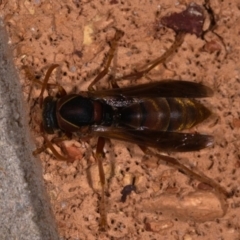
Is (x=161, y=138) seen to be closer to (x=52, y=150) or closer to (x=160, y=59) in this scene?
(x=160, y=59)

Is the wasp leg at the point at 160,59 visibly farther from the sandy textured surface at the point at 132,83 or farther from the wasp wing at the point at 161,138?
the wasp wing at the point at 161,138

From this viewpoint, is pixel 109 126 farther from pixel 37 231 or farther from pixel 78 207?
pixel 37 231

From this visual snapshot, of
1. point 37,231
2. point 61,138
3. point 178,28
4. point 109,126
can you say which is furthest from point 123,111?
point 37,231

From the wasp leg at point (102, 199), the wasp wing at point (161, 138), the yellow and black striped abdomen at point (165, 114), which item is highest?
the yellow and black striped abdomen at point (165, 114)

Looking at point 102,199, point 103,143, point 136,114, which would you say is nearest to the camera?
point 102,199

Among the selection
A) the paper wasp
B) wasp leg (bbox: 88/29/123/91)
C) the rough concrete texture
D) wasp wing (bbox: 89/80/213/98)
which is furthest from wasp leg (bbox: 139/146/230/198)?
the rough concrete texture

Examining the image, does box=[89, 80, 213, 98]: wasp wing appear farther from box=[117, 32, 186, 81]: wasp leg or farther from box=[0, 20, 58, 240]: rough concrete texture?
box=[0, 20, 58, 240]: rough concrete texture

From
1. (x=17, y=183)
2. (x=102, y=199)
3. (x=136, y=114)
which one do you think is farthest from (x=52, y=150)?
(x=136, y=114)

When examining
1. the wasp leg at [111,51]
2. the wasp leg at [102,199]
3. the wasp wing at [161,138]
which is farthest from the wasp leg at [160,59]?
the wasp leg at [102,199]
